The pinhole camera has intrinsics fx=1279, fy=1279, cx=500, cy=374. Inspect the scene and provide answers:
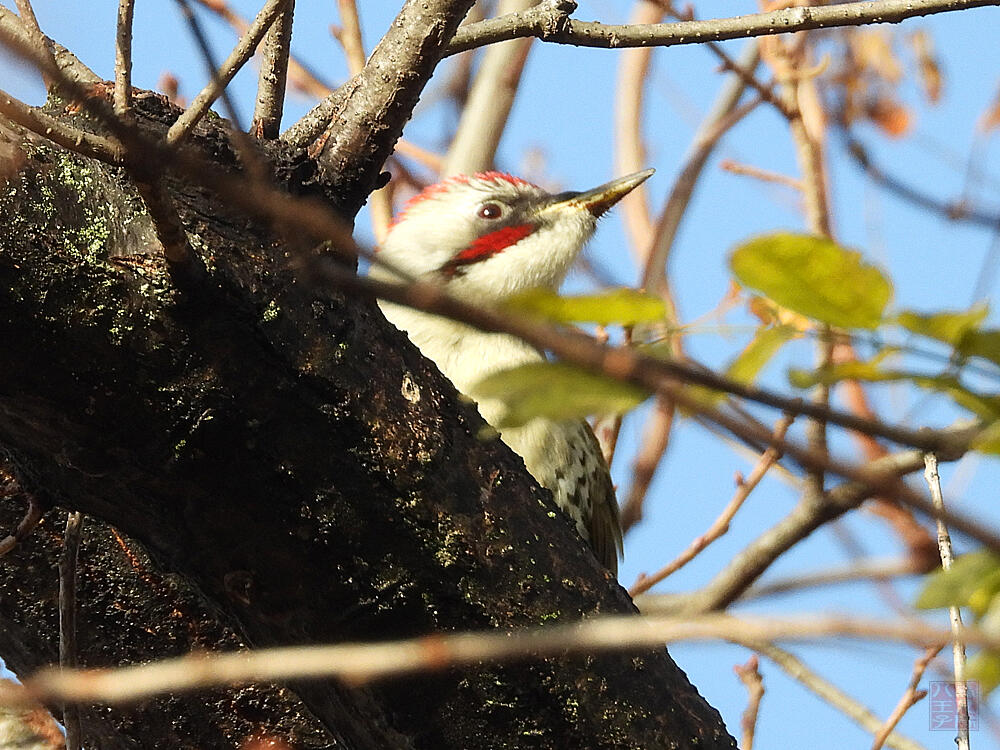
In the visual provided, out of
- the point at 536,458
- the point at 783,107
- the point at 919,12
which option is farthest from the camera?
the point at 783,107

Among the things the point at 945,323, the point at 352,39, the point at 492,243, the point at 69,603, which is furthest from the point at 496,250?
the point at 945,323

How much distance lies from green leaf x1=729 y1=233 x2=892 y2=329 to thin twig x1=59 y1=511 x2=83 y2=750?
1938mm

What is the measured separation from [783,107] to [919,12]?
1669mm

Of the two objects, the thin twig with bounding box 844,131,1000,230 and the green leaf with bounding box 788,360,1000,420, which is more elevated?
the thin twig with bounding box 844,131,1000,230

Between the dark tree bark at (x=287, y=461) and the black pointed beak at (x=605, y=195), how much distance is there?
102 inches

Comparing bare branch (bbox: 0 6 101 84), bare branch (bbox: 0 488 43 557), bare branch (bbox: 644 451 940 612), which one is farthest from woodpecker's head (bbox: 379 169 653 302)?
bare branch (bbox: 0 6 101 84)

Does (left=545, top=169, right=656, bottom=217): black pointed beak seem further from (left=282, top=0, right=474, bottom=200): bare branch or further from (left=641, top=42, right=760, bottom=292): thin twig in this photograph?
(left=282, top=0, right=474, bottom=200): bare branch

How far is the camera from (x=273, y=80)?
2775 mm

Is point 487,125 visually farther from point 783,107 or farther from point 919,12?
point 919,12

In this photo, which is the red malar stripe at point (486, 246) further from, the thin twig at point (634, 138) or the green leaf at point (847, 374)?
the green leaf at point (847, 374)

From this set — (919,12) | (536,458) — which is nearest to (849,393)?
(536,458)

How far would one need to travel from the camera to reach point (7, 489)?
2.94 meters

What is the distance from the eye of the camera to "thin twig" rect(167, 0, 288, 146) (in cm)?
183

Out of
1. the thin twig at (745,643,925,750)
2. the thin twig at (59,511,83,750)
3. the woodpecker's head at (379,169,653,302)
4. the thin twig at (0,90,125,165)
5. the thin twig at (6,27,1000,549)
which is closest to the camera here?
the thin twig at (6,27,1000,549)
